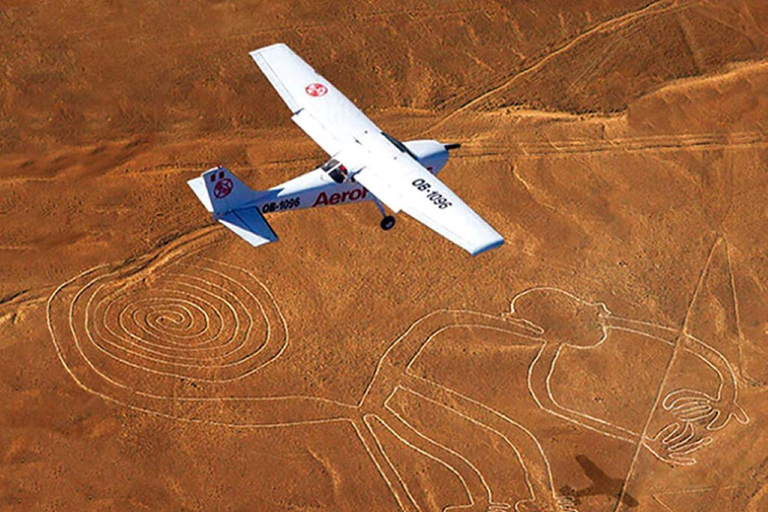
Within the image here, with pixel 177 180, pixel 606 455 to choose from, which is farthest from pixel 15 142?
pixel 606 455

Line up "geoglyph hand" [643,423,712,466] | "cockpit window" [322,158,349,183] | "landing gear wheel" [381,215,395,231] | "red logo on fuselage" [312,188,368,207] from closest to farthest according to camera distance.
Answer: "geoglyph hand" [643,423,712,466], "cockpit window" [322,158,349,183], "red logo on fuselage" [312,188,368,207], "landing gear wheel" [381,215,395,231]

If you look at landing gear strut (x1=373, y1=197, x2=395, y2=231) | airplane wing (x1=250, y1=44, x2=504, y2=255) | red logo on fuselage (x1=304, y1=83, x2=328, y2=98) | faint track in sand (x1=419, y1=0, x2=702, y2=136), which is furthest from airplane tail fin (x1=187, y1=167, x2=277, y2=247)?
faint track in sand (x1=419, y1=0, x2=702, y2=136)

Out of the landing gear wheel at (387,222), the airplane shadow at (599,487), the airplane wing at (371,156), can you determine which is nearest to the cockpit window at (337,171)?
the airplane wing at (371,156)

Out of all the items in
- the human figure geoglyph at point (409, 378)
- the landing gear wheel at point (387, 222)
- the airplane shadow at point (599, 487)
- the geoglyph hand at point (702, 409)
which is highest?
the landing gear wheel at point (387, 222)

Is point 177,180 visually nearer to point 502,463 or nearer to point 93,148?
point 93,148

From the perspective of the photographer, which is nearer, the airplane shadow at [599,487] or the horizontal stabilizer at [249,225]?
the airplane shadow at [599,487]

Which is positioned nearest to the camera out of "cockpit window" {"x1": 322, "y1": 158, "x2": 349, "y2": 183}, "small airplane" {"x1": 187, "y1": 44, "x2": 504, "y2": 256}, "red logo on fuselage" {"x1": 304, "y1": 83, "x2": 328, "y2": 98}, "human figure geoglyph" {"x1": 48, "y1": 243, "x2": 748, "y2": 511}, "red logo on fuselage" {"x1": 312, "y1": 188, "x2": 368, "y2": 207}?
"small airplane" {"x1": 187, "y1": 44, "x2": 504, "y2": 256}

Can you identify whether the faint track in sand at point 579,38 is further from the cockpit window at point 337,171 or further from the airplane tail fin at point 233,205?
the airplane tail fin at point 233,205

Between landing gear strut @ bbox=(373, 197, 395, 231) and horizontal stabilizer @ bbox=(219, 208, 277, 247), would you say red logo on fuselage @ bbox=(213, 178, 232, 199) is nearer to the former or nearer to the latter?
horizontal stabilizer @ bbox=(219, 208, 277, 247)
